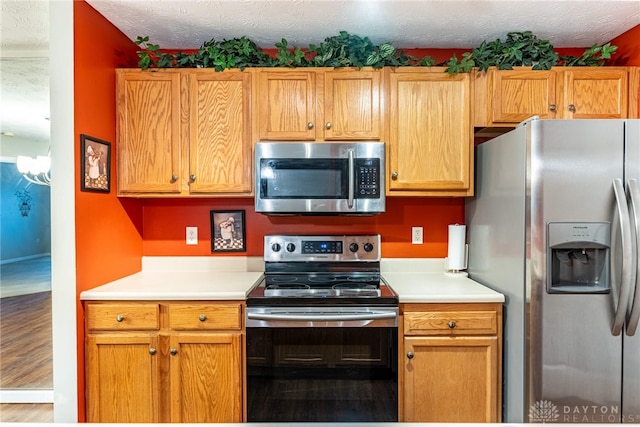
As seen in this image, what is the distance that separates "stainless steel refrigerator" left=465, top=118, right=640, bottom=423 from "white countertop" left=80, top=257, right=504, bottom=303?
28 centimetres

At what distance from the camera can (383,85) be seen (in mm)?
2109

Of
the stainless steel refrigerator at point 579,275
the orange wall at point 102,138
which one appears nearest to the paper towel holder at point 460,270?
the stainless steel refrigerator at point 579,275

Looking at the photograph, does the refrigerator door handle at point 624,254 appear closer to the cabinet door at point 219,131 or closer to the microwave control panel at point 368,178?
the microwave control panel at point 368,178

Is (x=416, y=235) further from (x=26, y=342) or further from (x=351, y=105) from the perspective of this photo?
(x=26, y=342)

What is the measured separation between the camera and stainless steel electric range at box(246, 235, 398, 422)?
1778mm

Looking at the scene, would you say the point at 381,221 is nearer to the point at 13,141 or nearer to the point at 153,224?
the point at 153,224

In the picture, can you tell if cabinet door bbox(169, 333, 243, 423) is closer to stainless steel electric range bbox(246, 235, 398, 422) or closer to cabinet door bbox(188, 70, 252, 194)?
stainless steel electric range bbox(246, 235, 398, 422)

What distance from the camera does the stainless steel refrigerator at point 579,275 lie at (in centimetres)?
156

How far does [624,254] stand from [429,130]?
3.66 ft

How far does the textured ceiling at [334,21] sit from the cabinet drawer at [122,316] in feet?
5.33

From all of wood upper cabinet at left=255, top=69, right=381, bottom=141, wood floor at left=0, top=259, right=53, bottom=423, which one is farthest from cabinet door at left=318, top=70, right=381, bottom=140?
wood floor at left=0, top=259, right=53, bottom=423

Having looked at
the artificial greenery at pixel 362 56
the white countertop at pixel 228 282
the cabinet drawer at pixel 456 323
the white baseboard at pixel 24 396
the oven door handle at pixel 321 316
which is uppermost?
the artificial greenery at pixel 362 56

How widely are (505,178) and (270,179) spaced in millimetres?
1287

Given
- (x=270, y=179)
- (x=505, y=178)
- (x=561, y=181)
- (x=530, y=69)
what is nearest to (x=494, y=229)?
(x=505, y=178)
